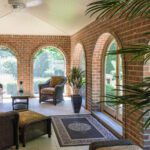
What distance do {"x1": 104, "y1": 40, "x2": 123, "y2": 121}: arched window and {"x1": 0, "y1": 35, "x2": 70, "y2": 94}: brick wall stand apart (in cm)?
377

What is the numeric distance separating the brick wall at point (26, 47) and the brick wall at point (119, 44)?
1.19 m

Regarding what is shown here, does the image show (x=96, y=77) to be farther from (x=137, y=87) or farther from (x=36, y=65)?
(x=137, y=87)

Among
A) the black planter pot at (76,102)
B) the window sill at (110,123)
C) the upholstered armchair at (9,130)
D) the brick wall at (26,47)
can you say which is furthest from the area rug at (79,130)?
the brick wall at (26,47)

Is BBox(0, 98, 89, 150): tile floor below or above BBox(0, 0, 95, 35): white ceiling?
below

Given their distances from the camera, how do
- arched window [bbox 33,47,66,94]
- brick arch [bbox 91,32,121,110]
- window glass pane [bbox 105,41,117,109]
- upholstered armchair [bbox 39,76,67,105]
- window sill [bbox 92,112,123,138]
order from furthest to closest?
arched window [bbox 33,47,66,94] < upholstered armchair [bbox 39,76,67,105] < brick arch [bbox 91,32,121,110] < window glass pane [bbox 105,41,117,109] < window sill [bbox 92,112,123,138]

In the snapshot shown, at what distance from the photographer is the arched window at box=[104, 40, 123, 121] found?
5180 millimetres

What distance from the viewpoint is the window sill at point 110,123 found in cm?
448

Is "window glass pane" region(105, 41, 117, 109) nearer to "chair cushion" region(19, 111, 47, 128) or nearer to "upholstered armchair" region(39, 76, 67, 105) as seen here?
"chair cushion" region(19, 111, 47, 128)

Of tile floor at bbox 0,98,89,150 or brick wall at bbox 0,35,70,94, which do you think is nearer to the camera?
tile floor at bbox 0,98,89,150

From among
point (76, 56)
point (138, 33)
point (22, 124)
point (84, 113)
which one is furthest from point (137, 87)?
point (76, 56)

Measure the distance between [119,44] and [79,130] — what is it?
1913mm

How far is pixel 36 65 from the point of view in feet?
30.3

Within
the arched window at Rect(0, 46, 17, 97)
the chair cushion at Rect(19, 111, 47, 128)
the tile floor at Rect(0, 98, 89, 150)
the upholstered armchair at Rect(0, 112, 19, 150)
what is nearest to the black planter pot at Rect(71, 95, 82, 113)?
the tile floor at Rect(0, 98, 89, 150)

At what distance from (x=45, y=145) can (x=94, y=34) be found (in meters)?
3.07
